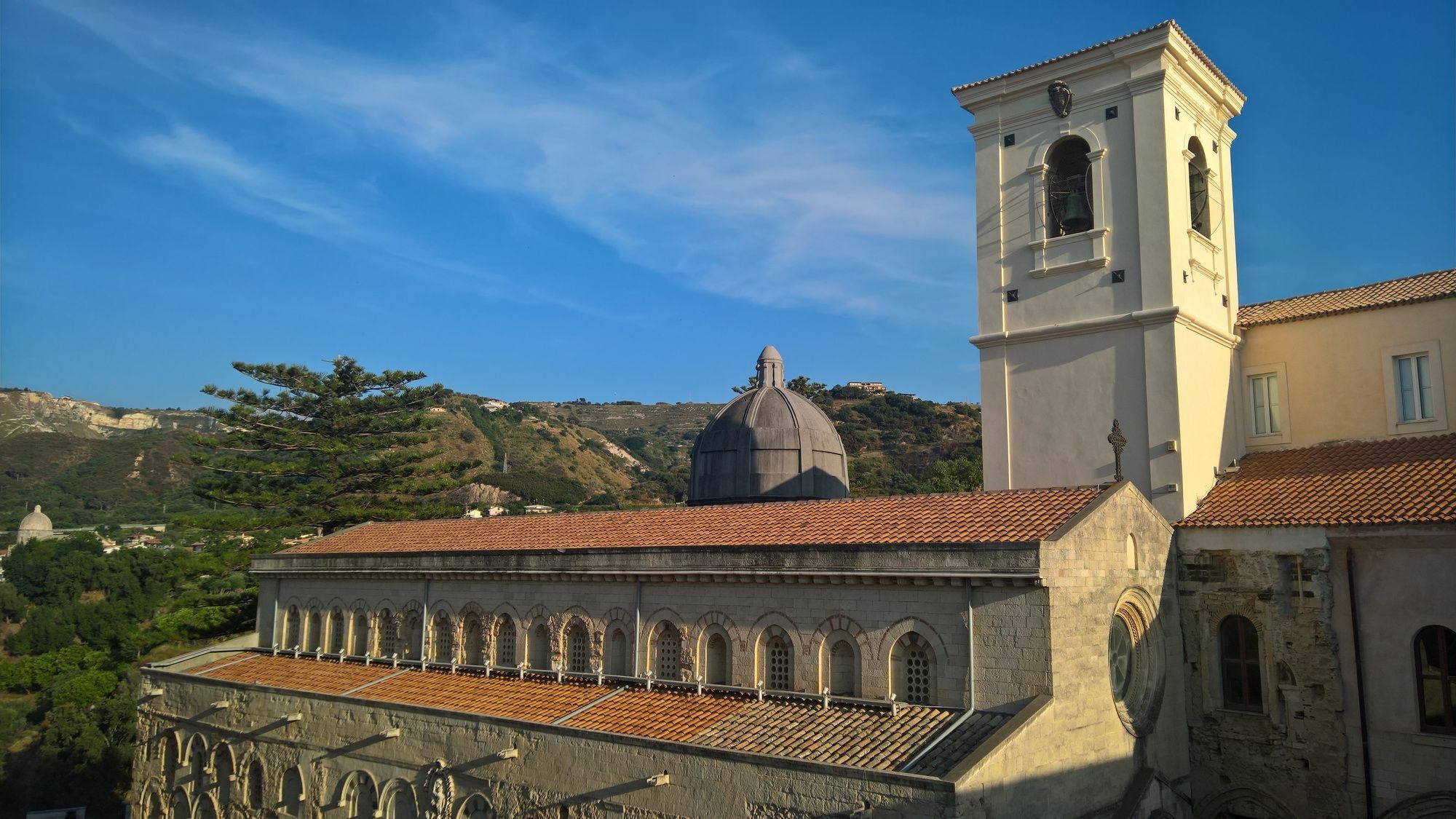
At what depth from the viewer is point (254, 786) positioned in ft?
81.5

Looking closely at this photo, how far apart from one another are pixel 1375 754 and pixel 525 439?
9535cm

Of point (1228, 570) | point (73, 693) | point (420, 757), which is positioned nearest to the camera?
point (1228, 570)

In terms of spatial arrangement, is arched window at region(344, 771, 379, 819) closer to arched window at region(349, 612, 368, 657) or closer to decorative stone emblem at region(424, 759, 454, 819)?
decorative stone emblem at region(424, 759, 454, 819)

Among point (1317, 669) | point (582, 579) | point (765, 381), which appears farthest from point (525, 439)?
point (1317, 669)

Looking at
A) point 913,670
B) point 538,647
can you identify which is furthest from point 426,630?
point 913,670

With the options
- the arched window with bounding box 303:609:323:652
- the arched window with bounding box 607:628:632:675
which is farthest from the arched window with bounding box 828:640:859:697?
the arched window with bounding box 303:609:323:652

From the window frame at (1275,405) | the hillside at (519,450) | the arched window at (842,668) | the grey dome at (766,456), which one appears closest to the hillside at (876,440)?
the hillside at (519,450)

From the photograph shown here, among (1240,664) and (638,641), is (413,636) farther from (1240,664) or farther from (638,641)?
(1240,664)

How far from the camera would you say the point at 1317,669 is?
57.7 ft

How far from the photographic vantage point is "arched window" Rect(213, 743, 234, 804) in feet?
83.6

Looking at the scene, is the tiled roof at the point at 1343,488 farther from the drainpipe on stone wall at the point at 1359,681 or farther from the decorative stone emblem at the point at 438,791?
the decorative stone emblem at the point at 438,791

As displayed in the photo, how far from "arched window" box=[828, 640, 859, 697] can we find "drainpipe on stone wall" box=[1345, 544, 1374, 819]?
843 cm

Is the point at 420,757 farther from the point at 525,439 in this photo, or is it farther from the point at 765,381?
the point at 525,439

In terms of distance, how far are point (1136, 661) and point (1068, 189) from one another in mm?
10661
